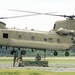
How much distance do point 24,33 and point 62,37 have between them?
5411mm

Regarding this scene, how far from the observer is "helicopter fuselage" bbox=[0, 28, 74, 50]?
43.0 meters

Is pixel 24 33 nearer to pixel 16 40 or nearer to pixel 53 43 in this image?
pixel 16 40

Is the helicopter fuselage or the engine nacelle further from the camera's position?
the engine nacelle

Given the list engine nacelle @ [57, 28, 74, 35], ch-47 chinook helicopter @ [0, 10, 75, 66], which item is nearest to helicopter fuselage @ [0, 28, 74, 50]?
ch-47 chinook helicopter @ [0, 10, 75, 66]

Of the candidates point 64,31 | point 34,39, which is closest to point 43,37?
point 34,39

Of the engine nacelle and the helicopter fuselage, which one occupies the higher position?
the engine nacelle

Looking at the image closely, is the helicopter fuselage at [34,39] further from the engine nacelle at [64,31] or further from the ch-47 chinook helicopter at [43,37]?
the engine nacelle at [64,31]

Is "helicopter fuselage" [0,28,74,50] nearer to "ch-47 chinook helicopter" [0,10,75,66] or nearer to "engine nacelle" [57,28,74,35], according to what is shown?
"ch-47 chinook helicopter" [0,10,75,66]

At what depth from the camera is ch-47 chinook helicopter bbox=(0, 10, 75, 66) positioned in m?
43.2

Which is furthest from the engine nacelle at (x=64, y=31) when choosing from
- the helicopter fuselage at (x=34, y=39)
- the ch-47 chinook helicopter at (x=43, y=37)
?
the helicopter fuselage at (x=34, y=39)

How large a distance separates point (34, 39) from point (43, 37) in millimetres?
1271

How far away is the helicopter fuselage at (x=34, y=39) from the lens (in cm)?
Answer: 4303

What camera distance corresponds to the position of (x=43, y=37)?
44.4 meters

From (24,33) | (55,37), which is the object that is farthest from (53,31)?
(24,33)
